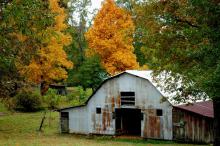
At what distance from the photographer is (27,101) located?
49.9 meters

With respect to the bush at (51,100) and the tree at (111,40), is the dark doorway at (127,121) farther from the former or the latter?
the bush at (51,100)

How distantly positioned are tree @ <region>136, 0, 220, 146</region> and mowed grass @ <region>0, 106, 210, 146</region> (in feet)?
28.3

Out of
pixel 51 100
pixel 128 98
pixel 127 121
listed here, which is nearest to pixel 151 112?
pixel 128 98

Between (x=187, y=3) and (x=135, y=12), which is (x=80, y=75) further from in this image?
(x=187, y=3)

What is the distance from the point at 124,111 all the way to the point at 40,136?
335 inches

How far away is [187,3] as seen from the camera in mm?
23047

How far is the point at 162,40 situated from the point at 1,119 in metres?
25.0

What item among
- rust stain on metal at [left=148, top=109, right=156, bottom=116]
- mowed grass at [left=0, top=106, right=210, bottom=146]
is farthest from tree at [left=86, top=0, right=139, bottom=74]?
rust stain on metal at [left=148, top=109, right=156, bottom=116]

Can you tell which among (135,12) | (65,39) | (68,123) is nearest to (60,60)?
(65,39)

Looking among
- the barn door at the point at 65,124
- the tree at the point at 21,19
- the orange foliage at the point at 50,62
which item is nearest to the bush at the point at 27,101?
the orange foliage at the point at 50,62

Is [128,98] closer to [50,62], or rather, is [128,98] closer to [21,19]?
[50,62]

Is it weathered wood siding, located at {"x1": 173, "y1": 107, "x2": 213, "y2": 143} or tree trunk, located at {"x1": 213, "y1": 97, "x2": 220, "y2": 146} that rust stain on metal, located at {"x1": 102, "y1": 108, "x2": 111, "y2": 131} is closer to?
weathered wood siding, located at {"x1": 173, "y1": 107, "x2": 213, "y2": 143}

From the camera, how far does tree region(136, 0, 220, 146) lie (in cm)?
2156

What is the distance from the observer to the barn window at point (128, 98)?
37000mm
